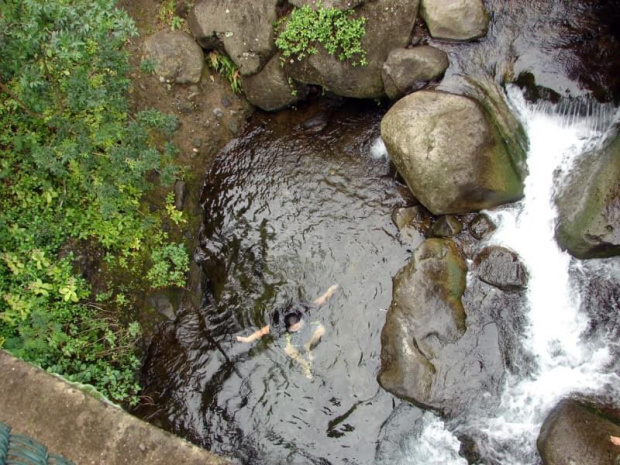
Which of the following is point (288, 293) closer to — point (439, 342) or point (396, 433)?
point (439, 342)

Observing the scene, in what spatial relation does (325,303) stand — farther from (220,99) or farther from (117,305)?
(220,99)

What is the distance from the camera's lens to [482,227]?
679 cm

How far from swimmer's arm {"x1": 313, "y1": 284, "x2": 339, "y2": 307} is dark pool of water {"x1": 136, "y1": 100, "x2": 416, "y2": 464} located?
0.07 metres

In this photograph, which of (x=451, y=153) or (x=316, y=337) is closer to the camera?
(x=451, y=153)

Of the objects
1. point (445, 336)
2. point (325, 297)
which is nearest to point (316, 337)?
point (325, 297)

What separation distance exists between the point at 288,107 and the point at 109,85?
10.5ft

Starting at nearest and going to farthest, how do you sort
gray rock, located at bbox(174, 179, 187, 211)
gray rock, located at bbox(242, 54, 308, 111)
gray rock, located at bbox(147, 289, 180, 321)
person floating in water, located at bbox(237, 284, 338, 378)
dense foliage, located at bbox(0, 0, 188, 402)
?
dense foliage, located at bbox(0, 0, 188, 402) → person floating in water, located at bbox(237, 284, 338, 378) → gray rock, located at bbox(147, 289, 180, 321) → gray rock, located at bbox(174, 179, 187, 211) → gray rock, located at bbox(242, 54, 308, 111)

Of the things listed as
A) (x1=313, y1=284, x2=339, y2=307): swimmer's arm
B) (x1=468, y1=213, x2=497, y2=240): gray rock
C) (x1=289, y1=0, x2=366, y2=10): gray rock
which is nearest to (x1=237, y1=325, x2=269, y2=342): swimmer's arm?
(x1=313, y1=284, x2=339, y2=307): swimmer's arm

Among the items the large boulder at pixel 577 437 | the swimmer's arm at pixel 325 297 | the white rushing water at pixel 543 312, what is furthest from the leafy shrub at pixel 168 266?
the large boulder at pixel 577 437

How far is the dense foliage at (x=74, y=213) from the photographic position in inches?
227

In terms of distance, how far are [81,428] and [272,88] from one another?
5.68 m

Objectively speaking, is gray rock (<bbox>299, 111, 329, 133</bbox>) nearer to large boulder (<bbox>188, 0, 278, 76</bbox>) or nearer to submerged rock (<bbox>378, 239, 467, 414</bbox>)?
large boulder (<bbox>188, 0, 278, 76</bbox>)

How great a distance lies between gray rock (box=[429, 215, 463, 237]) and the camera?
679cm

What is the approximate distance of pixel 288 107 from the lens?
8.23 m
